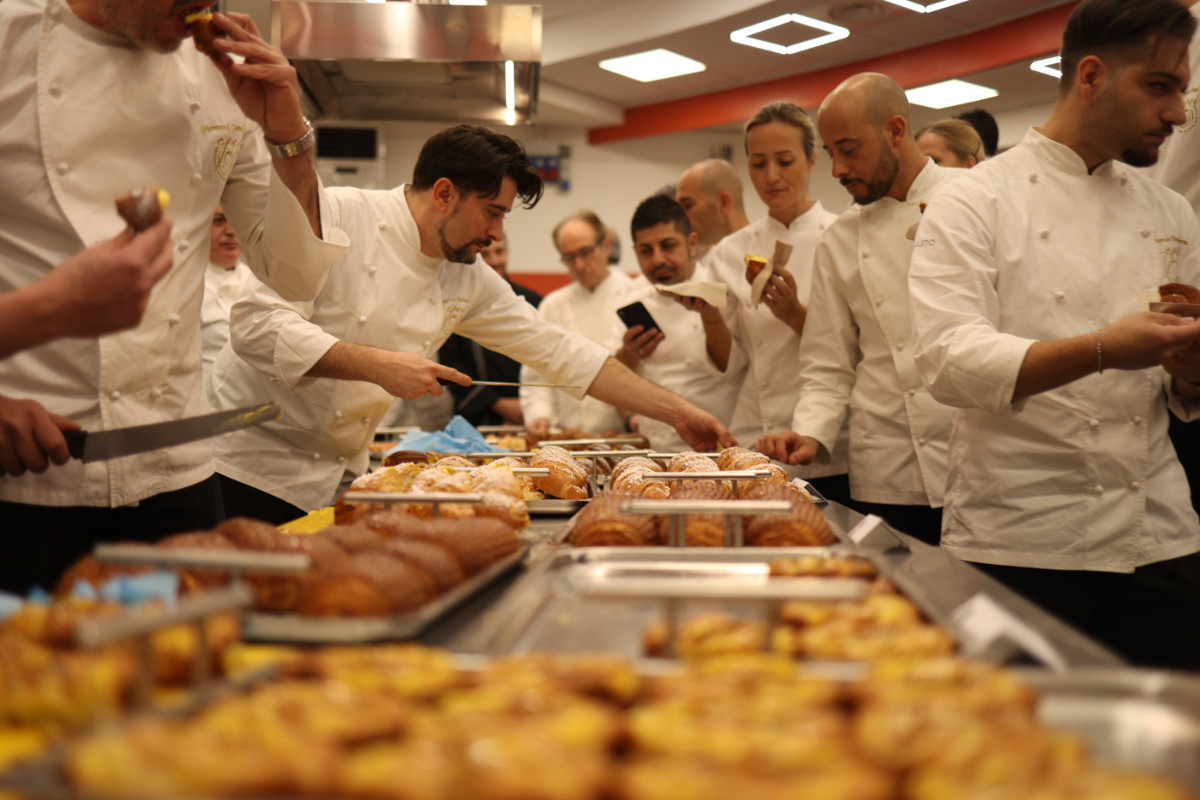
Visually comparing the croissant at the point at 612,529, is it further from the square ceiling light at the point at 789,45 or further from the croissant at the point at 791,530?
the square ceiling light at the point at 789,45

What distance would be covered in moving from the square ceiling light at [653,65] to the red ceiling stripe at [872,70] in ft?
2.01

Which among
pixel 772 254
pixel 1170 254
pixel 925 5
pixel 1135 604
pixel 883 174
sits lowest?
pixel 1135 604

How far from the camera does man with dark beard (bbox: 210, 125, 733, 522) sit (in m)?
2.53

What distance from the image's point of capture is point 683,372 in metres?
4.05

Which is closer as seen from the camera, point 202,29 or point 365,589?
point 365,589

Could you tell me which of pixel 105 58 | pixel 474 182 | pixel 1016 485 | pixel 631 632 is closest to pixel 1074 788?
pixel 631 632

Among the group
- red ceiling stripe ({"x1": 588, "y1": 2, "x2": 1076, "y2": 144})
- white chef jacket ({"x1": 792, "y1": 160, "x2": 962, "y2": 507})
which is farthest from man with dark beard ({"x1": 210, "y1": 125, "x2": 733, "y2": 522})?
red ceiling stripe ({"x1": 588, "y1": 2, "x2": 1076, "y2": 144})

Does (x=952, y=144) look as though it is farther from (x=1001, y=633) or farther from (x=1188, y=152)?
(x=1001, y=633)

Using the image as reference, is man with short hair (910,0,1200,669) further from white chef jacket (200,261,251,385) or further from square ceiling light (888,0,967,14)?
square ceiling light (888,0,967,14)

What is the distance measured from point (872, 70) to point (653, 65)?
1.74 m

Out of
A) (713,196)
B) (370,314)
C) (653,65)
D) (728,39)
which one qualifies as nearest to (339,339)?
(370,314)

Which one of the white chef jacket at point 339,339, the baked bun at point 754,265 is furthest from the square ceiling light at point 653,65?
the white chef jacket at point 339,339

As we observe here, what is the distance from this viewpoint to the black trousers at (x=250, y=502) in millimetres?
2549

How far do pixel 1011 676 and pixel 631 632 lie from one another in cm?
41
